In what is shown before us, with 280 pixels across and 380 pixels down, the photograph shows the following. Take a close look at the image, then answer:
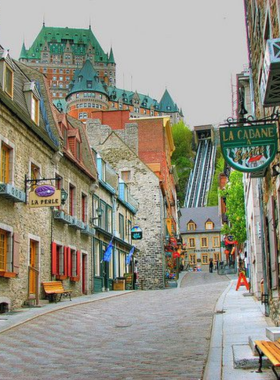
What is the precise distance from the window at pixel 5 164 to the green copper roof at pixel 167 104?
5871 inches

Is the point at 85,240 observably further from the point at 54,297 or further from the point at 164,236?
the point at 164,236

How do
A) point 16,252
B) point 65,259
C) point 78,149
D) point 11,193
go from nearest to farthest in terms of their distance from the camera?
1. point 11,193
2. point 16,252
3. point 65,259
4. point 78,149

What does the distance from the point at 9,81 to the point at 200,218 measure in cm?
6803

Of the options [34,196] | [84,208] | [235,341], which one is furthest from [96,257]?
[235,341]

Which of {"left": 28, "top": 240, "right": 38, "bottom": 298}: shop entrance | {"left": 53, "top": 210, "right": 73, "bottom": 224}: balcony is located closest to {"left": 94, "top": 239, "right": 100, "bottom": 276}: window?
{"left": 53, "top": 210, "right": 73, "bottom": 224}: balcony

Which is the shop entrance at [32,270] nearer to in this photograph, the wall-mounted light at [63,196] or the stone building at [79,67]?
the wall-mounted light at [63,196]

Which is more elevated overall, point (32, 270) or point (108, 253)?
point (108, 253)

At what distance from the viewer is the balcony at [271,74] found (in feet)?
20.3

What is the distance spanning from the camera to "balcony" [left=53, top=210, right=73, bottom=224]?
2038 centimetres

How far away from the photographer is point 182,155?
124688 mm

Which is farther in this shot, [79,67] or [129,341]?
[79,67]

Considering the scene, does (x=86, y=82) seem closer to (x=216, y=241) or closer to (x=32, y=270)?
(x=216, y=241)

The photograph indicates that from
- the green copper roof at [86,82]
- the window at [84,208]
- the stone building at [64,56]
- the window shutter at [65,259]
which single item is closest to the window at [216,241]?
the window at [84,208]

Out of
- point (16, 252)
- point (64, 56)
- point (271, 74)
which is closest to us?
point (271, 74)
